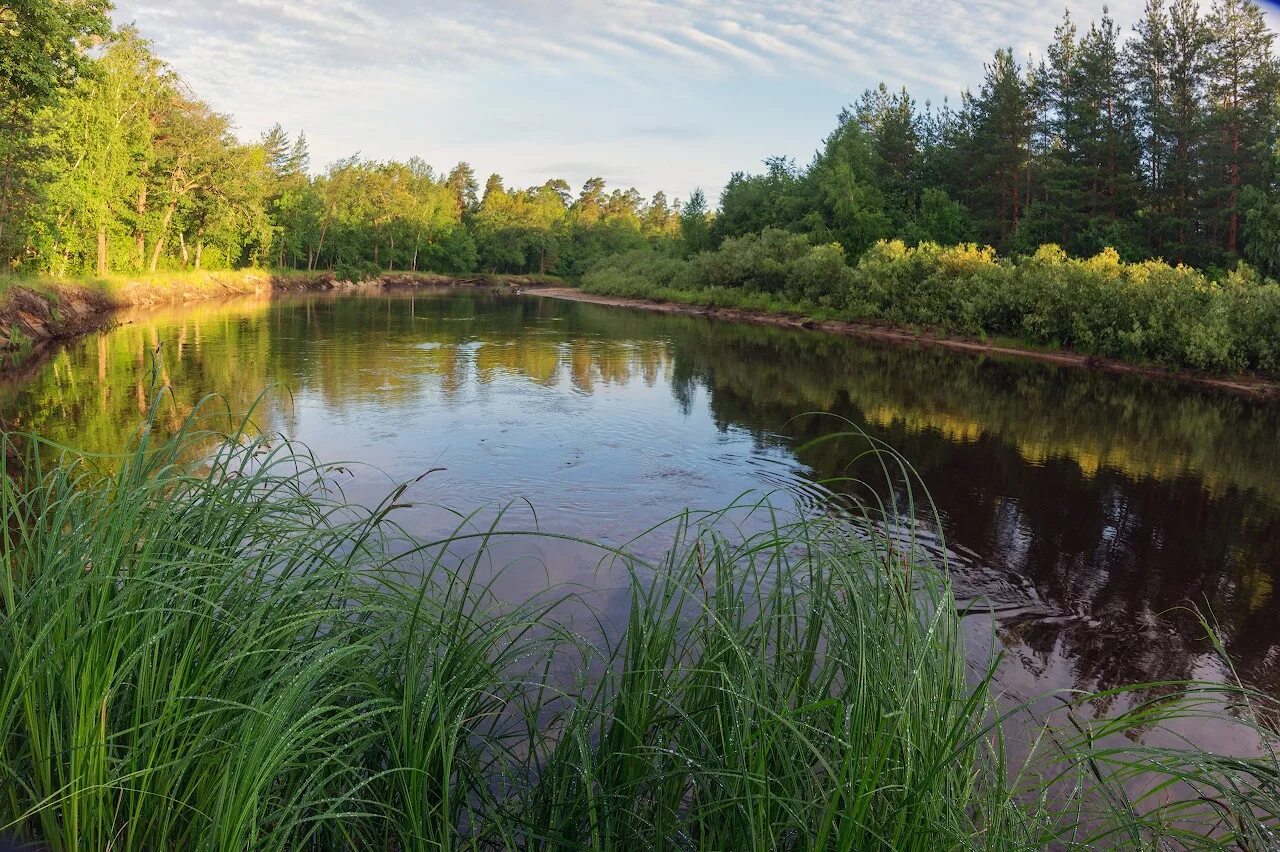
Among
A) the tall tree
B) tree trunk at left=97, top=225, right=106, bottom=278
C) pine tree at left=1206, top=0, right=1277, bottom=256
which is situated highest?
pine tree at left=1206, top=0, right=1277, bottom=256

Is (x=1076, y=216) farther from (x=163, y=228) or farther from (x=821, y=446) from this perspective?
(x=163, y=228)

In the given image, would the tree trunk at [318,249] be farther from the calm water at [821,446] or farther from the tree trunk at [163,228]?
the calm water at [821,446]

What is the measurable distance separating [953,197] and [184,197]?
141 ft

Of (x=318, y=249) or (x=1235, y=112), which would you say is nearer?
(x=1235, y=112)

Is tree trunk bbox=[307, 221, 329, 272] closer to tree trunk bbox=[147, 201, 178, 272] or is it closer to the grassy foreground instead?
tree trunk bbox=[147, 201, 178, 272]

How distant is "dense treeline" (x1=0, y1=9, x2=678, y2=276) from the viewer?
64.1 ft

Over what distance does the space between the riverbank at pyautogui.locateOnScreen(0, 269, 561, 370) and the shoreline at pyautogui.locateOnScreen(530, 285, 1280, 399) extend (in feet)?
79.0

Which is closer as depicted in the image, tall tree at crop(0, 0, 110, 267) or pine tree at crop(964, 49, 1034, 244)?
tall tree at crop(0, 0, 110, 267)

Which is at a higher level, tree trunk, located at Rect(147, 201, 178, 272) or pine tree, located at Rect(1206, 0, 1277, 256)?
pine tree, located at Rect(1206, 0, 1277, 256)

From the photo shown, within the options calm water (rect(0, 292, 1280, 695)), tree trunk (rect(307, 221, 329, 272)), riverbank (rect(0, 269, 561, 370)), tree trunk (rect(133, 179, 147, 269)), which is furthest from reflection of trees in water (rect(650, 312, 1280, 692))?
tree trunk (rect(307, 221, 329, 272))

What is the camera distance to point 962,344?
30938 millimetres

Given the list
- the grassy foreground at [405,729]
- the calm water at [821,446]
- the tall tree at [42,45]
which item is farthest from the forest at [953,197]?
the grassy foreground at [405,729]

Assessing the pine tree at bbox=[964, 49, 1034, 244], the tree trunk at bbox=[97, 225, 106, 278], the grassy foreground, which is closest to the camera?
the grassy foreground

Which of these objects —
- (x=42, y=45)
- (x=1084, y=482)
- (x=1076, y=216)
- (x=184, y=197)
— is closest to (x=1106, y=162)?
(x=1076, y=216)
